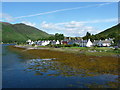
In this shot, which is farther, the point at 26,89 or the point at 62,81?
the point at 62,81

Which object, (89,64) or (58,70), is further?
(89,64)

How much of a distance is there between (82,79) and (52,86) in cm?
571

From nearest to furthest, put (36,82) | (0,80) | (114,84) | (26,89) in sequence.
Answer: (26,89), (114,84), (36,82), (0,80)

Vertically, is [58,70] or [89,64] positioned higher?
[89,64]

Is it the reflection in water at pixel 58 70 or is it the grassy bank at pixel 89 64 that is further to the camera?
the grassy bank at pixel 89 64

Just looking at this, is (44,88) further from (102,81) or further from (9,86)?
(102,81)

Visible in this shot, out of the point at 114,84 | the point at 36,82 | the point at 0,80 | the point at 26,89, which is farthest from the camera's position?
the point at 0,80

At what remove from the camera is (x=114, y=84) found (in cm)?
1914

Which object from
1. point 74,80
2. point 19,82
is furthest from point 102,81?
point 19,82

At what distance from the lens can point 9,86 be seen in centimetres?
1914

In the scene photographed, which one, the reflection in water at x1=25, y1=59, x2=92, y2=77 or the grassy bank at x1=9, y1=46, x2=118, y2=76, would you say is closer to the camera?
the reflection in water at x1=25, y1=59, x2=92, y2=77

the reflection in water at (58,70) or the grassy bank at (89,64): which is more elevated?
the grassy bank at (89,64)

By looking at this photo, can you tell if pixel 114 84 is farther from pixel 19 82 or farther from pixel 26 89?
pixel 19 82

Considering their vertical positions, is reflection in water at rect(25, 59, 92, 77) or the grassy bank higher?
the grassy bank
